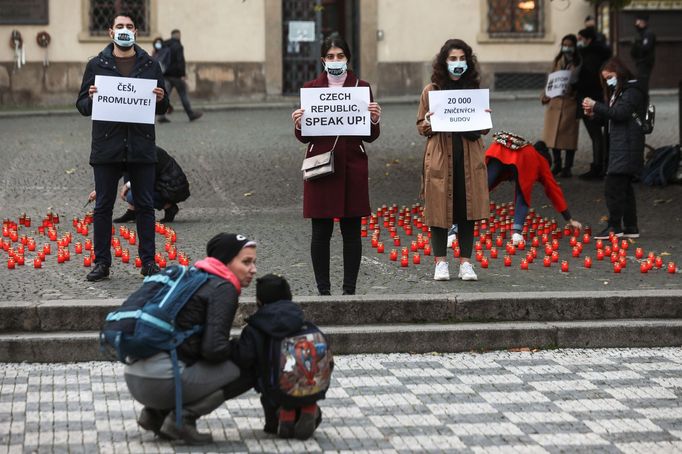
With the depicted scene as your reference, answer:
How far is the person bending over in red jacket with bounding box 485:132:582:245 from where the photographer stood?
43.3 feet

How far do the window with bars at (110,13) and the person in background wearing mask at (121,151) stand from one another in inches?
841

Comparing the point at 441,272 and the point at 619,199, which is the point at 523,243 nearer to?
the point at 619,199

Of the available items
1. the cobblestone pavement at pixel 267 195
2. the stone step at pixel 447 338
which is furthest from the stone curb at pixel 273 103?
the stone step at pixel 447 338

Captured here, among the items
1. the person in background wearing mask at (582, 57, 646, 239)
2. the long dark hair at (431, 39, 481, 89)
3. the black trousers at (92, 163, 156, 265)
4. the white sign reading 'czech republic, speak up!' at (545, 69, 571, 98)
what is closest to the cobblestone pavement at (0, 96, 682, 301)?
the black trousers at (92, 163, 156, 265)

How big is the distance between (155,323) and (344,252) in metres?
3.30

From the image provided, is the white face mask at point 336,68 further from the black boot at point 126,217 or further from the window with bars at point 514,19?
the window with bars at point 514,19

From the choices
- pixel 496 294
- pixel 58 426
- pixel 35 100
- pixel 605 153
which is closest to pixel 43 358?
pixel 58 426

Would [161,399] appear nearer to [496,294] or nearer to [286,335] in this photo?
[286,335]

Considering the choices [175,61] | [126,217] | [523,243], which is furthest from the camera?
[175,61]

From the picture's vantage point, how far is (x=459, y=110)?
10508 millimetres

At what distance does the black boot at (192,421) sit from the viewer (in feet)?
22.4

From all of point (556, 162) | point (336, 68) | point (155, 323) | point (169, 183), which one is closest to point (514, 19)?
point (556, 162)

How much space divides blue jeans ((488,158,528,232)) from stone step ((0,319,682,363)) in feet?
11.4

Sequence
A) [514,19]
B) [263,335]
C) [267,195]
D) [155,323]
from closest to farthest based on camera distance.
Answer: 1. [155,323]
2. [263,335]
3. [267,195]
4. [514,19]
